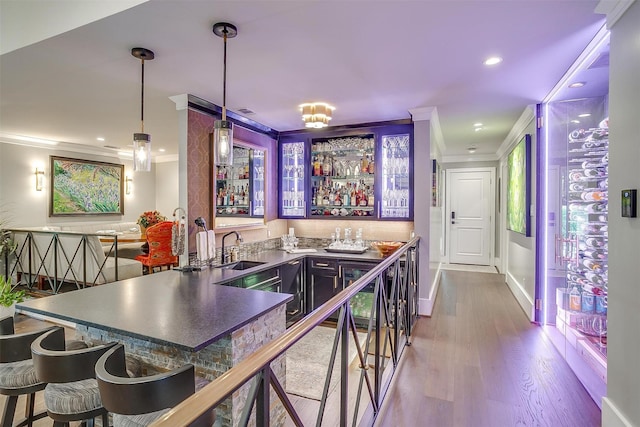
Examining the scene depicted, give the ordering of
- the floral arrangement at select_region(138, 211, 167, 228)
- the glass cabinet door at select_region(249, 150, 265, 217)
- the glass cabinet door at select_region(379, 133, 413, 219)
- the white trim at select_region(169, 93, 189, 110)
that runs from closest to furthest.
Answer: the white trim at select_region(169, 93, 189, 110), the glass cabinet door at select_region(379, 133, 413, 219), the glass cabinet door at select_region(249, 150, 265, 217), the floral arrangement at select_region(138, 211, 167, 228)

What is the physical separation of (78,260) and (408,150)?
4.64m

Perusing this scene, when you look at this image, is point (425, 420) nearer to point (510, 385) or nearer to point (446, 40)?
point (510, 385)

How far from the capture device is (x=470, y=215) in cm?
719

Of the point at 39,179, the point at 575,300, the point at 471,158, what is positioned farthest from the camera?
the point at 471,158

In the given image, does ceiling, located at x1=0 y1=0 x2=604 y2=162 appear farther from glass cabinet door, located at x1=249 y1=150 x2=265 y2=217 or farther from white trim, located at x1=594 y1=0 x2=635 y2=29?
glass cabinet door, located at x1=249 y1=150 x2=265 y2=217

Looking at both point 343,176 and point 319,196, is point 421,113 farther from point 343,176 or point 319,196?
point 319,196

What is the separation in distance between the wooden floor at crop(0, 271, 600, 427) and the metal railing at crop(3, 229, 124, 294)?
760 millimetres

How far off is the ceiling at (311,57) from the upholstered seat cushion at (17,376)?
1.90 m

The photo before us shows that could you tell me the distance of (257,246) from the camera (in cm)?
404

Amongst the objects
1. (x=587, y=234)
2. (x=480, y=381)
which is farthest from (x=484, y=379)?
(x=587, y=234)

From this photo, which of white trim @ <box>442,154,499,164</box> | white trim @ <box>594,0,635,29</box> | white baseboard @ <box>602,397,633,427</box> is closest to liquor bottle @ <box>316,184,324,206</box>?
white trim @ <box>594,0,635,29</box>

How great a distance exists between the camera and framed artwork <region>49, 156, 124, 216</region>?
19.5 feet

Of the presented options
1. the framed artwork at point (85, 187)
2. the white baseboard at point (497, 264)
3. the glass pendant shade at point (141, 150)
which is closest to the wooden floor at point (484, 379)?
the glass pendant shade at point (141, 150)

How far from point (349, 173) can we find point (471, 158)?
13.1 ft
